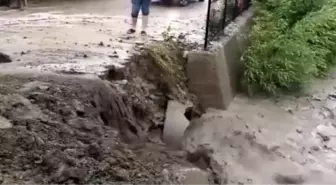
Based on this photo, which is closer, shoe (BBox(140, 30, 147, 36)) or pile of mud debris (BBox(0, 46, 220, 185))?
pile of mud debris (BBox(0, 46, 220, 185))

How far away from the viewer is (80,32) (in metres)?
8.68

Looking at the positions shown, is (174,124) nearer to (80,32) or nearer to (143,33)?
(143,33)

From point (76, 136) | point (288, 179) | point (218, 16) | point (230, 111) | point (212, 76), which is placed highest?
point (218, 16)

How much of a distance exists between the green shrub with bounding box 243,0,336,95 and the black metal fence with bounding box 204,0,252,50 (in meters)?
0.49

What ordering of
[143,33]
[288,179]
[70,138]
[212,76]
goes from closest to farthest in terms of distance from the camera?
[70,138]
[288,179]
[212,76]
[143,33]

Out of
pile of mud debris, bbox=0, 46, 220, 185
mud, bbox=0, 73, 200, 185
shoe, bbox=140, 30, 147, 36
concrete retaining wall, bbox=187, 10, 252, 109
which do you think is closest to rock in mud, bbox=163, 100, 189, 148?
pile of mud debris, bbox=0, 46, 220, 185

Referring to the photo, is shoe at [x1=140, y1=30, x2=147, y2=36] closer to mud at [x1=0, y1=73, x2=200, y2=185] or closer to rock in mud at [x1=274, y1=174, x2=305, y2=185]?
mud at [x1=0, y1=73, x2=200, y2=185]

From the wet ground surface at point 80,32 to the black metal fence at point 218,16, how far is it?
0.95 feet

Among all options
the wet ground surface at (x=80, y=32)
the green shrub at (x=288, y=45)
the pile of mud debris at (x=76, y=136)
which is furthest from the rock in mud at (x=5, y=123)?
the green shrub at (x=288, y=45)

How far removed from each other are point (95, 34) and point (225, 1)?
220 cm

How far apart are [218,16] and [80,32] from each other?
2.29 meters

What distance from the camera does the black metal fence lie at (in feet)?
25.5

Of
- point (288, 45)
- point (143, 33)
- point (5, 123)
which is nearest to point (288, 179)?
point (288, 45)

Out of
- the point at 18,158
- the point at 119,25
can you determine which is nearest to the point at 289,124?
the point at 119,25
